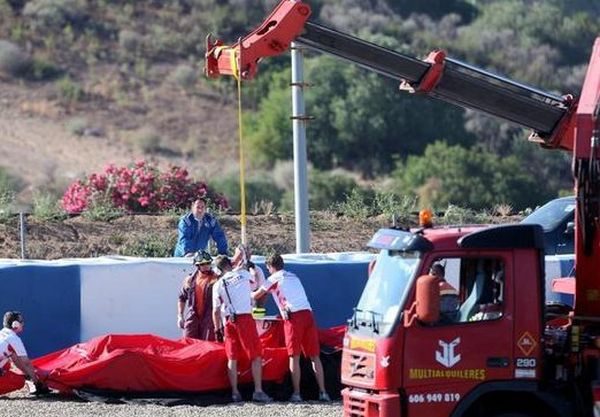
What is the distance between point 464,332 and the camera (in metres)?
12.9

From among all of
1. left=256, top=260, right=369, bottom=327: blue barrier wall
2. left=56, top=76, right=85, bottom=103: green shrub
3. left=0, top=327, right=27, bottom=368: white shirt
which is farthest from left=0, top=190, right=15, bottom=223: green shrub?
left=56, top=76, right=85, bottom=103: green shrub

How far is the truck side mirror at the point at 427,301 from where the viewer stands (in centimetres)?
1247

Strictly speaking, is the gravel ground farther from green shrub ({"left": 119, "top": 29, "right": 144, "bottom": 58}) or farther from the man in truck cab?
green shrub ({"left": 119, "top": 29, "right": 144, "bottom": 58})

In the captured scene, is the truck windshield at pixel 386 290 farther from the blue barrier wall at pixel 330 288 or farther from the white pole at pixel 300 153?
the white pole at pixel 300 153

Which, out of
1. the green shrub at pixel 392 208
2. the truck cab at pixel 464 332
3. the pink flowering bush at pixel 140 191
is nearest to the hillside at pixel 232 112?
the pink flowering bush at pixel 140 191

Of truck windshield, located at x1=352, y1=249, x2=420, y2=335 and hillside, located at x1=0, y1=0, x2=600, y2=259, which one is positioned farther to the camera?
hillside, located at x1=0, y1=0, x2=600, y2=259

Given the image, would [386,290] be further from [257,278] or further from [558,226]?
[558,226]

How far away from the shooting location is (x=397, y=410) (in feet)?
41.9

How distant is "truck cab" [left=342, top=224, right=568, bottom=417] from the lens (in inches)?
504

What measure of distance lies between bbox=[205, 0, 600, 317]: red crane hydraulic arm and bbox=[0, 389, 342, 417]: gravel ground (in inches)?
134

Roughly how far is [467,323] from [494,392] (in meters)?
0.60

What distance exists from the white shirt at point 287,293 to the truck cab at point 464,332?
4083mm

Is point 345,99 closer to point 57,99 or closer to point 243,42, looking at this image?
point 57,99

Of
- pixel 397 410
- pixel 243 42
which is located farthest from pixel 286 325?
pixel 397 410
